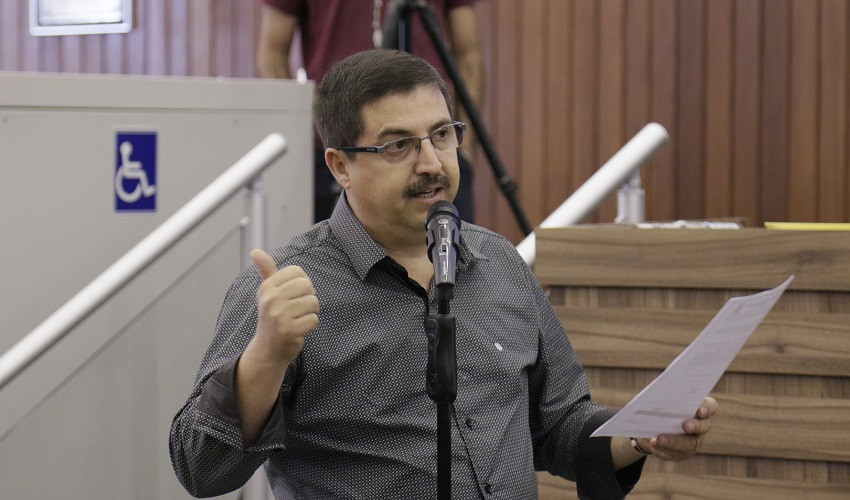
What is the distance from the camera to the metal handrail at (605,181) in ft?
7.59

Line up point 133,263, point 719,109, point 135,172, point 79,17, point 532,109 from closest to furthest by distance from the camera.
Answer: point 133,263 < point 135,172 < point 719,109 < point 532,109 < point 79,17

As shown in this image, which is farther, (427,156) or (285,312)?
(427,156)

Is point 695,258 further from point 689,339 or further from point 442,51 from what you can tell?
point 442,51

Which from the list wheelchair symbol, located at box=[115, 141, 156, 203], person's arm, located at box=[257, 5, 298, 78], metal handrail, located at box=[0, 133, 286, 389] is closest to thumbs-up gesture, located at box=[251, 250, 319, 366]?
metal handrail, located at box=[0, 133, 286, 389]

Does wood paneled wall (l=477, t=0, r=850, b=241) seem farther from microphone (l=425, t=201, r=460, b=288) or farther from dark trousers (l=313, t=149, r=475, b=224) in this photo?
microphone (l=425, t=201, r=460, b=288)

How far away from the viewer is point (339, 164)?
1.62 metres

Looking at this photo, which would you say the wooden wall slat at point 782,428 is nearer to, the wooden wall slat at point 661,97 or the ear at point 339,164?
the ear at point 339,164

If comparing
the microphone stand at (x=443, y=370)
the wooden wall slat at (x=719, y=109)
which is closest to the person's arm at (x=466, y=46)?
the wooden wall slat at (x=719, y=109)

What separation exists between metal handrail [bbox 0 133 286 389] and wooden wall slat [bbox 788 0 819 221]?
1.95 meters

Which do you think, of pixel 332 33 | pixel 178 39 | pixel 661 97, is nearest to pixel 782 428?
pixel 332 33

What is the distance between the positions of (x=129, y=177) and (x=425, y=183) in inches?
46.4

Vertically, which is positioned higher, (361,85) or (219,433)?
(361,85)

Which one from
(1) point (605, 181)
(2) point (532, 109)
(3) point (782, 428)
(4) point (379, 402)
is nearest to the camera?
(4) point (379, 402)

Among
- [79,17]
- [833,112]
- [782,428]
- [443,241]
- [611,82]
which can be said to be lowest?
[782,428]
